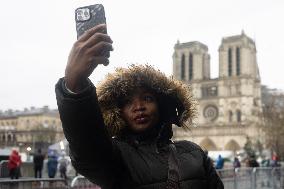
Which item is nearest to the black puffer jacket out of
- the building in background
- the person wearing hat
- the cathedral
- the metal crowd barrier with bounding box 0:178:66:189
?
the person wearing hat

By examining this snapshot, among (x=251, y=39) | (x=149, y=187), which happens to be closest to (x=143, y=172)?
(x=149, y=187)

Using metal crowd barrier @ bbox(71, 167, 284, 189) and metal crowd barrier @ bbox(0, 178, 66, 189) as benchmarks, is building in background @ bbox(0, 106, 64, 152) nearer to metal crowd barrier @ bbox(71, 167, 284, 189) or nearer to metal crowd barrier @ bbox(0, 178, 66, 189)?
metal crowd barrier @ bbox(71, 167, 284, 189)

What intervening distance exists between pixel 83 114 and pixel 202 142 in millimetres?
97084

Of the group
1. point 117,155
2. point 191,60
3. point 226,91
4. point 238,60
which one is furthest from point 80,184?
point 191,60

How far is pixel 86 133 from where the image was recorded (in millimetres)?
2084

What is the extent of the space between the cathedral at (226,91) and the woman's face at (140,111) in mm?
89284

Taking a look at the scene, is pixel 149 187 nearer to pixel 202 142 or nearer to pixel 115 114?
pixel 115 114

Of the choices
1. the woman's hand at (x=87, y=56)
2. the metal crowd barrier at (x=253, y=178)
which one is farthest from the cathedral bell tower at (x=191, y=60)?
the woman's hand at (x=87, y=56)

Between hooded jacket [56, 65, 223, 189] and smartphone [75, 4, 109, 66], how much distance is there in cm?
24

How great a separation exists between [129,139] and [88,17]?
2.37 ft

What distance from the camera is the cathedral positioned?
93.9 m

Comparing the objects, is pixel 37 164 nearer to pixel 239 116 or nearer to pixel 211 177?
pixel 211 177

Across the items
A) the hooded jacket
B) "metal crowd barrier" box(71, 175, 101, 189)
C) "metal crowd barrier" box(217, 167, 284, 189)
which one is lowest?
"metal crowd barrier" box(217, 167, 284, 189)

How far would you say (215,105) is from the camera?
99.9m
